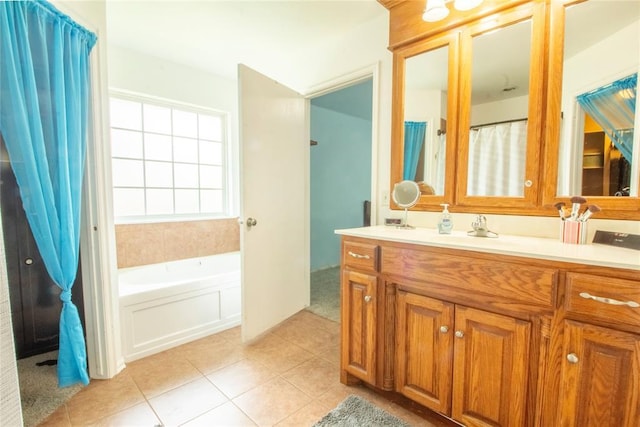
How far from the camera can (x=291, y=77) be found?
8.91ft

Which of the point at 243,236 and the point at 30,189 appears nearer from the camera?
the point at 30,189

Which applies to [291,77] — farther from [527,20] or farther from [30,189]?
[30,189]

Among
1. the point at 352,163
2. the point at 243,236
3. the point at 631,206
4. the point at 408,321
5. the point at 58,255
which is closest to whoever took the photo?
the point at 631,206

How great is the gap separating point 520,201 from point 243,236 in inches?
66.9

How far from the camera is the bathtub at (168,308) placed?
1915 mm

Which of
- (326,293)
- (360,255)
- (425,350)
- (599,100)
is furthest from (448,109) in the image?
(326,293)

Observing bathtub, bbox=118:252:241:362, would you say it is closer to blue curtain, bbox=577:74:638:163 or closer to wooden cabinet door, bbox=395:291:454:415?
wooden cabinet door, bbox=395:291:454:415

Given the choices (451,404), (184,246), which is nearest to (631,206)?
(451,404)

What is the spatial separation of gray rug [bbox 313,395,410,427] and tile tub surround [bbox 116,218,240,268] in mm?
2165

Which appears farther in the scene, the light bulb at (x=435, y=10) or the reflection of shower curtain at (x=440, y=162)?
the reflection of shower curtain at (x=440, y=162)

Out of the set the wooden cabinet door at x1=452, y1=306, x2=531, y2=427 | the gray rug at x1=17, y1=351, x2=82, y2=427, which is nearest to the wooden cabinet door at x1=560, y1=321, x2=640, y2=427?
the wooden cabinet door at x1=452, y1=306, x2=531, y2=427

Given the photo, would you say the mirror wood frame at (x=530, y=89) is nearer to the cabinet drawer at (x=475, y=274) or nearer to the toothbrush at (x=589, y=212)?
the toothbrush at (x=589, y=212)

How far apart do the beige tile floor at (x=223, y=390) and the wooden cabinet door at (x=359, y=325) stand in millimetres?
163

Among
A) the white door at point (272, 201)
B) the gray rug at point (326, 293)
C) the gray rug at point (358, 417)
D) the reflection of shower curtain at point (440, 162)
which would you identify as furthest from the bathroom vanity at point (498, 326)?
the gray rug at point (326, 293)
